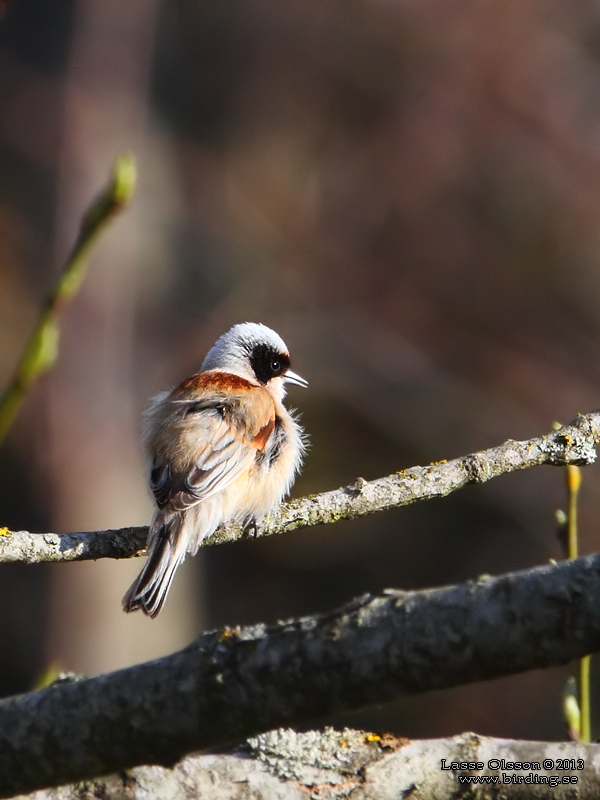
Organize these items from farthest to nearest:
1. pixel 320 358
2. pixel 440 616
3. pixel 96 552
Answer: pixel 320 358 < pixel 96 552 < pixel 440 616

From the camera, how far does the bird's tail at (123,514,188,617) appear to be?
4.07 m

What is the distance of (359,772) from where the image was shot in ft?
9.15

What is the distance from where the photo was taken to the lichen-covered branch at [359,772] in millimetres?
2602

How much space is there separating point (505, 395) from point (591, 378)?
1018mm

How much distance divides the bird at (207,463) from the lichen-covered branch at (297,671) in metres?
1.87

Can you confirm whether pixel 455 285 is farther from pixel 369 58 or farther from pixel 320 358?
pixel 369 58

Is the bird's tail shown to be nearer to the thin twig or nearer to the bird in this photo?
the bird

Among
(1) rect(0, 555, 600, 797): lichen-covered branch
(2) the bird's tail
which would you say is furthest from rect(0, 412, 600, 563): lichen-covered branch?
(1) rect(0, 555, 600, 797): lichen-covered branch

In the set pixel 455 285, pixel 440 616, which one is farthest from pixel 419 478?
pixel 455 285

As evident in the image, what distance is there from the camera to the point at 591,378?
1230 cm

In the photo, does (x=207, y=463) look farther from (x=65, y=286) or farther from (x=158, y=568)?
(x=65, y=286)

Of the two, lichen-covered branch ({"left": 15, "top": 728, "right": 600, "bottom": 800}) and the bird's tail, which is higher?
the bird's tail

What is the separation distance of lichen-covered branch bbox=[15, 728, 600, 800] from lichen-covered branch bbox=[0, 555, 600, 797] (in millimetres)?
550

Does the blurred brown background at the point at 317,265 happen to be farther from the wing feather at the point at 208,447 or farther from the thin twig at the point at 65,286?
the thin twig at the point at 65,286
